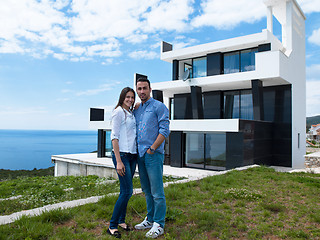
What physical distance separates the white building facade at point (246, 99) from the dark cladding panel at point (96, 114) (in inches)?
254

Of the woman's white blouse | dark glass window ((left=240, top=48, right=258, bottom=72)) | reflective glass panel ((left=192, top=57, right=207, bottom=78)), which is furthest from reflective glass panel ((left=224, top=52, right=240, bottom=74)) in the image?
the woman's white blouse

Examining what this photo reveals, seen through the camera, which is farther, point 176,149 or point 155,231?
point 176,149

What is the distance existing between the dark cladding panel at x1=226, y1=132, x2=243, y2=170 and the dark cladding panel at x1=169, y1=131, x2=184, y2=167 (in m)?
3.08

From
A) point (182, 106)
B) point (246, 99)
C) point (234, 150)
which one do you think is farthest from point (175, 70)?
point (234, 150)

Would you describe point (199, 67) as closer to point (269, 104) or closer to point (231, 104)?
point (231, 104)

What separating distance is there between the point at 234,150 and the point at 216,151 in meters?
1.28

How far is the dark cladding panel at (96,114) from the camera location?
21.3 m

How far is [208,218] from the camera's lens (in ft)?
12.9

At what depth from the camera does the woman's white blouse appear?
327 cm

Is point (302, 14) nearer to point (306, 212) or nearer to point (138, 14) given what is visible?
point (138, 14)

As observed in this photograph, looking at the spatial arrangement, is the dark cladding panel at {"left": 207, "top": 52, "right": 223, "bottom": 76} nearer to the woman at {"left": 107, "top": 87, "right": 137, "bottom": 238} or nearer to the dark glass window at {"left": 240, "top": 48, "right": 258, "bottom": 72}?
the dark glass window at {"left": 240, "top": 48, "right": 258, "bottom": 72}

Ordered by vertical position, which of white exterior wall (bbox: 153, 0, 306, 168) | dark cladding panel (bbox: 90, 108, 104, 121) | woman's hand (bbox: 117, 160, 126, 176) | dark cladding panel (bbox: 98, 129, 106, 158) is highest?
white exterior wall (bbox: 153, 0, 306, 168)

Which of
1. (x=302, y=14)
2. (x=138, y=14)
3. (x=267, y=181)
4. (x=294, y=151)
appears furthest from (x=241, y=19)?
(x=267, y=181)

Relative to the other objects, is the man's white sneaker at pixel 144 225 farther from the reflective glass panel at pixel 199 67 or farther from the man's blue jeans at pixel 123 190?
the reflective glass panel at pixel 199 67
